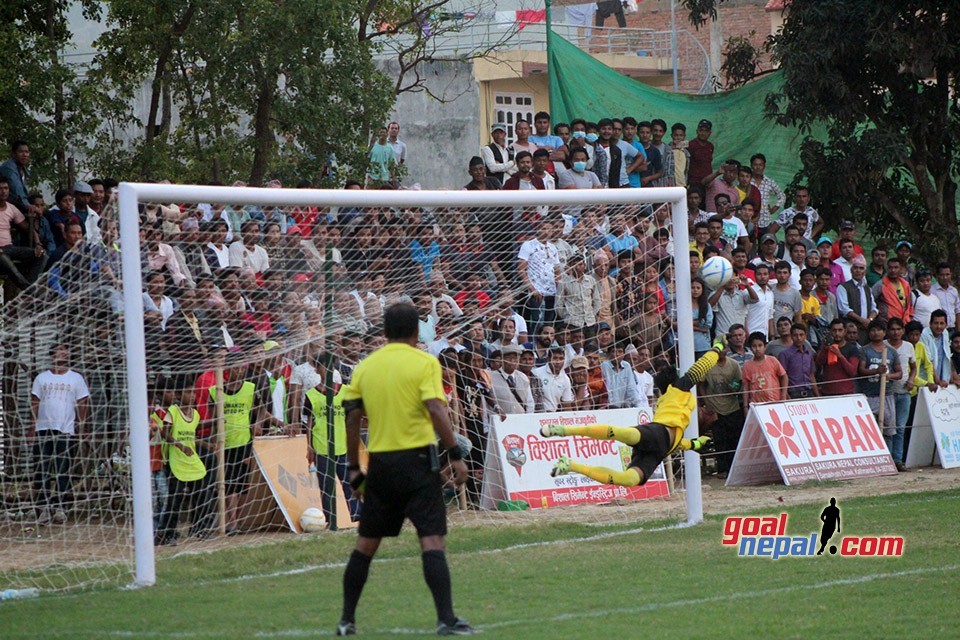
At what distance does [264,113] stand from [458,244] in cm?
789

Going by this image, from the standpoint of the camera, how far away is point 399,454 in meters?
7.34

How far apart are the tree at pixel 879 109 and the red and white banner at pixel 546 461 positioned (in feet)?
24.6

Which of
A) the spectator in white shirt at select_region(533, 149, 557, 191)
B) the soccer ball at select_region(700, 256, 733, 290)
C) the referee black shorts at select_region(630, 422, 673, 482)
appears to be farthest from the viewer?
the spectator in white shirt at select_region(533, 149, 557, 191)

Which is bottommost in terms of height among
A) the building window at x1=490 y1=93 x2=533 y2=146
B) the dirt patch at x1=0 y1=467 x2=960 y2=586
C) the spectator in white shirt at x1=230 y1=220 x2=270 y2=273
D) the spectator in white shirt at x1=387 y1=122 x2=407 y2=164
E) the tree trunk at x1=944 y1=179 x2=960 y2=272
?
the dirt patch at x1=0 y1=467 x2=960 y2=586

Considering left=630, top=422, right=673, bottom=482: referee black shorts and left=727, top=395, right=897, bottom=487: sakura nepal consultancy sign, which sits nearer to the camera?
left=630, top=422, right=673, bottom=482: referee black shorts

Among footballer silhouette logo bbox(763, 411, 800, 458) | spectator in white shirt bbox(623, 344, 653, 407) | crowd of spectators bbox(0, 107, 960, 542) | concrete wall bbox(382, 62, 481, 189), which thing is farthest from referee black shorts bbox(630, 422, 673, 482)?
concrete wall bbox(382, 62, 481, 189)

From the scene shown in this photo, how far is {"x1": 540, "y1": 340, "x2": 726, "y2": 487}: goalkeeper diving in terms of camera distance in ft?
32.0

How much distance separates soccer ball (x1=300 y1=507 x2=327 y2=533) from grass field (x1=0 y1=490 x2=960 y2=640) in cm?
95

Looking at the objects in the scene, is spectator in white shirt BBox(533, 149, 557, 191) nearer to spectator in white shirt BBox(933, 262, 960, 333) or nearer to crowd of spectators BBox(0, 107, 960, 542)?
crowd of spectators BBox(0, 107, 960, 542)

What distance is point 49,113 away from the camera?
60.3 feet

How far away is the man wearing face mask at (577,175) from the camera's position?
18469mm

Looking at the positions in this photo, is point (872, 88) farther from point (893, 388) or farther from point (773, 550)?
point (773, 550)

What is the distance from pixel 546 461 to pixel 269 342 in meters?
3.89

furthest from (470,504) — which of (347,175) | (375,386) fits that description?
(347,175)
